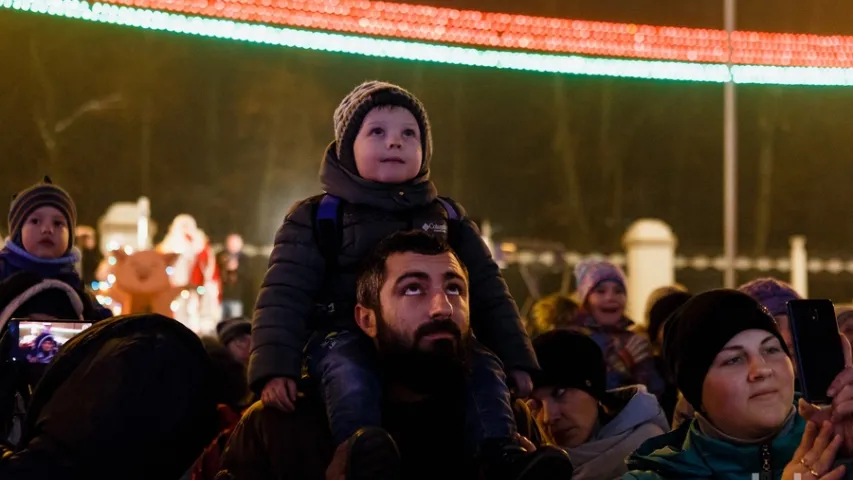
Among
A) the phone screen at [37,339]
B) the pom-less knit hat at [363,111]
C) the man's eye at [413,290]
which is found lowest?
the phone screen at [37,339]

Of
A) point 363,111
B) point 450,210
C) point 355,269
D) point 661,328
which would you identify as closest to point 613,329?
point 661,328

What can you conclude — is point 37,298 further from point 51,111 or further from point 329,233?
point 51,111

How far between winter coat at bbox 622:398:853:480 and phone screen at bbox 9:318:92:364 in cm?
181

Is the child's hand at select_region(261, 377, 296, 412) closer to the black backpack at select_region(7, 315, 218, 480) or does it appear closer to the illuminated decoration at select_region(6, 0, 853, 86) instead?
the black backpack at select_region(7, 315, 218, 480)

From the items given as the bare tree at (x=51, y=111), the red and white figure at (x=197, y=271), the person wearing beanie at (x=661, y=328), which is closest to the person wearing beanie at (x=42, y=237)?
the person wearing beanie at (x=661, y=328)

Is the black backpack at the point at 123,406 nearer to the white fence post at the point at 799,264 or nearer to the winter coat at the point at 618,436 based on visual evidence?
the winter coat at the point at 618,436

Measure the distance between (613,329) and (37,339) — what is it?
3909 mm

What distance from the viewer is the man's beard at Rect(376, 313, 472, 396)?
3.27 metres

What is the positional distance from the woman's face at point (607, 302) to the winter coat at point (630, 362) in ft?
1.19

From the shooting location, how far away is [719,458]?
3172 mm

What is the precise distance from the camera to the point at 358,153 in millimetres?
3875

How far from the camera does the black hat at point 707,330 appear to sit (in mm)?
3232

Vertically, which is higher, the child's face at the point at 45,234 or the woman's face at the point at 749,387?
the child's face at the point at 45,234

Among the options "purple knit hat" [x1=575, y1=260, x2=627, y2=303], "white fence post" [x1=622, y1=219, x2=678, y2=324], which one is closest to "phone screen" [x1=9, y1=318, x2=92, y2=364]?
"purple knit hat" [x1=575, y1=260, x2=627, y2=303]
